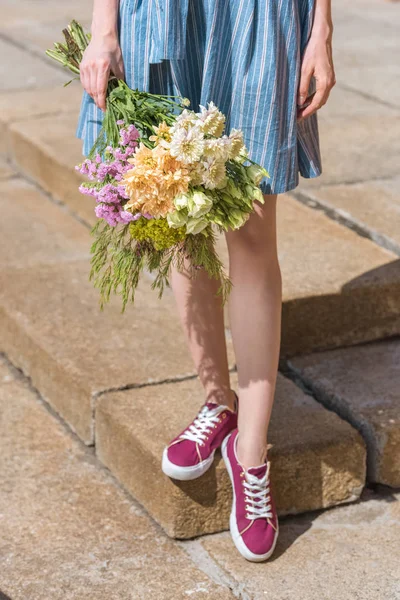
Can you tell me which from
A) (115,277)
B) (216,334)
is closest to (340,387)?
(216,334)

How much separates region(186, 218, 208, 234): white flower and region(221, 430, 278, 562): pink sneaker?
732 mm

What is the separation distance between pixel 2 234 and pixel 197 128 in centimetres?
230

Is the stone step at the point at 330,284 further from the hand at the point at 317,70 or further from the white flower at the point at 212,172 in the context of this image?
the white flower at the point at 212,172

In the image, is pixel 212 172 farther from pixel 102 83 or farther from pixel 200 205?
pixel 102 83

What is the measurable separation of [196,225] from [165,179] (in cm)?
12

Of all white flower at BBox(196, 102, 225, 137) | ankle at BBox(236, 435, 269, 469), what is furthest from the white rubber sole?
white flower at BBox(196, 102, 225, 137)

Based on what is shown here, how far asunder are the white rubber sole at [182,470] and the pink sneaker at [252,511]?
69 mm

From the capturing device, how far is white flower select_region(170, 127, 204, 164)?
214cm

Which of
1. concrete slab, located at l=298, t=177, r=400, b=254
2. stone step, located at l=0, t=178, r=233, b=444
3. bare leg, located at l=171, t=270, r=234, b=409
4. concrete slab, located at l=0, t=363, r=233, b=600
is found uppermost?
bare leg, located at l=171, t=270, r=234, b=409

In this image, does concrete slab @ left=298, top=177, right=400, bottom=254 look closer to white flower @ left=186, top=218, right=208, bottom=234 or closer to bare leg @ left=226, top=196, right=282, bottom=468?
bare leg @ left=226, top=196, right=282, bottom=468

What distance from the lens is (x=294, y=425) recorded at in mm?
2918

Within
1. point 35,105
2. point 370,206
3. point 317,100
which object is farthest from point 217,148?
point 35,105

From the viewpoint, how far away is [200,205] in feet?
7.03

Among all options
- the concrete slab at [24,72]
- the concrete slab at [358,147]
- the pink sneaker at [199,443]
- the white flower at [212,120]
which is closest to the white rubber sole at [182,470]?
the pink sneaker at [199,443]
